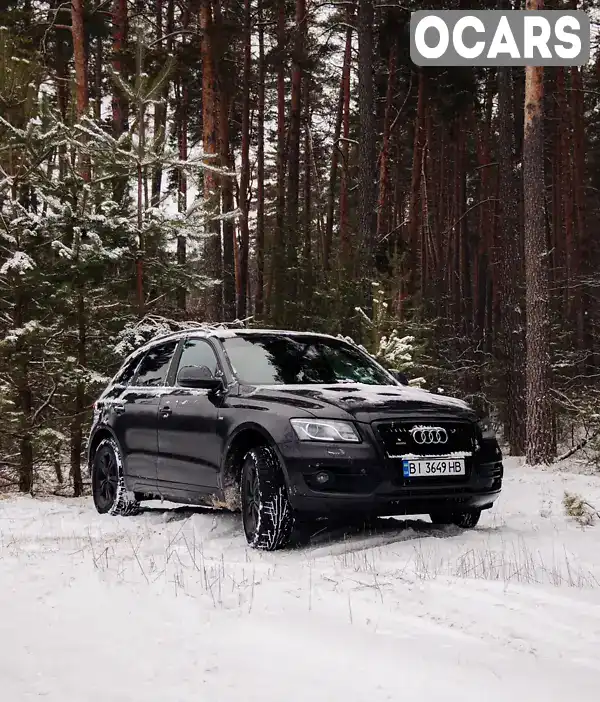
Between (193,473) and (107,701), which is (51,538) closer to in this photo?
(193,473)

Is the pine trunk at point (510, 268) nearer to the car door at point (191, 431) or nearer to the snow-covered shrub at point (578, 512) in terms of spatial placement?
the snow-covered shrub at point (578, 512)

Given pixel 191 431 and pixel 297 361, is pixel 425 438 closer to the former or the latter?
pixel 297 361

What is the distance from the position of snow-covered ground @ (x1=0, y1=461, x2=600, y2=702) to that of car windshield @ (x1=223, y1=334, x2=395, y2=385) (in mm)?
1373

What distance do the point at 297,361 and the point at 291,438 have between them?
1548 millimetres

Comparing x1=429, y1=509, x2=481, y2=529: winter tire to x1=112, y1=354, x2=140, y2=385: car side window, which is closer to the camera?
x1=429, y1=509, x2=481, y2=529: winter tire

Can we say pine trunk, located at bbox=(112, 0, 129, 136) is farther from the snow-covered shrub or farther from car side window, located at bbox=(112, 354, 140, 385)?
the snow-covered shrub

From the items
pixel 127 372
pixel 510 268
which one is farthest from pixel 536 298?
pixel 127 372

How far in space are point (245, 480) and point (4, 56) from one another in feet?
27.7

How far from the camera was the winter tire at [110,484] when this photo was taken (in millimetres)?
9172

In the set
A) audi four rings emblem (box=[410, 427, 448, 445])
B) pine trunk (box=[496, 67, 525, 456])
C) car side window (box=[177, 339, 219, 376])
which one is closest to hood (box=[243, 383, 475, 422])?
audi four rings emblem (box=[410, 427, 448, 445])

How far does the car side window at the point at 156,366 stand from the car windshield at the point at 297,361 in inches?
40.6

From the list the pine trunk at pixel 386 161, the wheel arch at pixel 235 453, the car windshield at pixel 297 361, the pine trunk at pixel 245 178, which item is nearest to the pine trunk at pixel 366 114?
the pine trunk at pixel 245 178

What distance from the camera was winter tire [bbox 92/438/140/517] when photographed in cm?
917

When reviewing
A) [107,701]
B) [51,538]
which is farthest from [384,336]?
[107,701]
